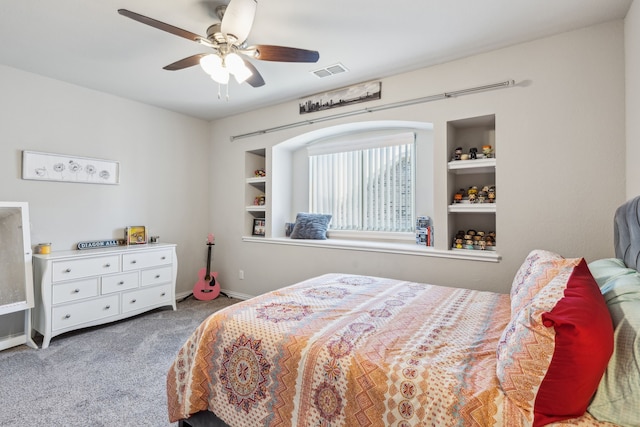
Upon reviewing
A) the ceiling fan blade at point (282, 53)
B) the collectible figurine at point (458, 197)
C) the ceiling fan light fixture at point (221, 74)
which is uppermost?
the ceiling fan blade at point (282, 53)

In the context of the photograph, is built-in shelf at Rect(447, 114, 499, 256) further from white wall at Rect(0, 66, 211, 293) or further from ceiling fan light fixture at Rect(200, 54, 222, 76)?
white wall at Rect(0, 66, 211, 293)

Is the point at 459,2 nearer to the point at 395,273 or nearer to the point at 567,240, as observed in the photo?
the point at 567,240

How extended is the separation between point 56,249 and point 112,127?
1.46 m

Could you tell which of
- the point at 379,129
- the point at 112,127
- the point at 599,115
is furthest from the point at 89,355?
the point at 599,115

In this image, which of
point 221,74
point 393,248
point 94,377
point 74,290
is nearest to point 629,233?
point 393,248

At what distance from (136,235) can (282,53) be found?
292cm

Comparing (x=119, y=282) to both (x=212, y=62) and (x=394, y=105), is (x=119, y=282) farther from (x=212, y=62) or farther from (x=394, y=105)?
(x=394, y=105)

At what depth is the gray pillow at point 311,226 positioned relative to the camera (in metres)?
3.79

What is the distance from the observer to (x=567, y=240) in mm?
2260

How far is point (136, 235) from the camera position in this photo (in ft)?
12.2

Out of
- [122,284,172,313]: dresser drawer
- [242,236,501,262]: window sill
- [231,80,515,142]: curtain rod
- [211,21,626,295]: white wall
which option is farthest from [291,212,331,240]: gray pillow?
[122,284,172,313]: dresser drawer

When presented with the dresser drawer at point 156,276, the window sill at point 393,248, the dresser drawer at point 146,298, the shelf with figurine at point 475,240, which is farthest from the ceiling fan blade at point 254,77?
the dresser drawer at point 146,298

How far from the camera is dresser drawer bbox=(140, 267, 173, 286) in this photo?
340cm

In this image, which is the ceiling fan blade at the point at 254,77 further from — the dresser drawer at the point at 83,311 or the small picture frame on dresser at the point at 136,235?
the dresser drawer at the point at 83,311
